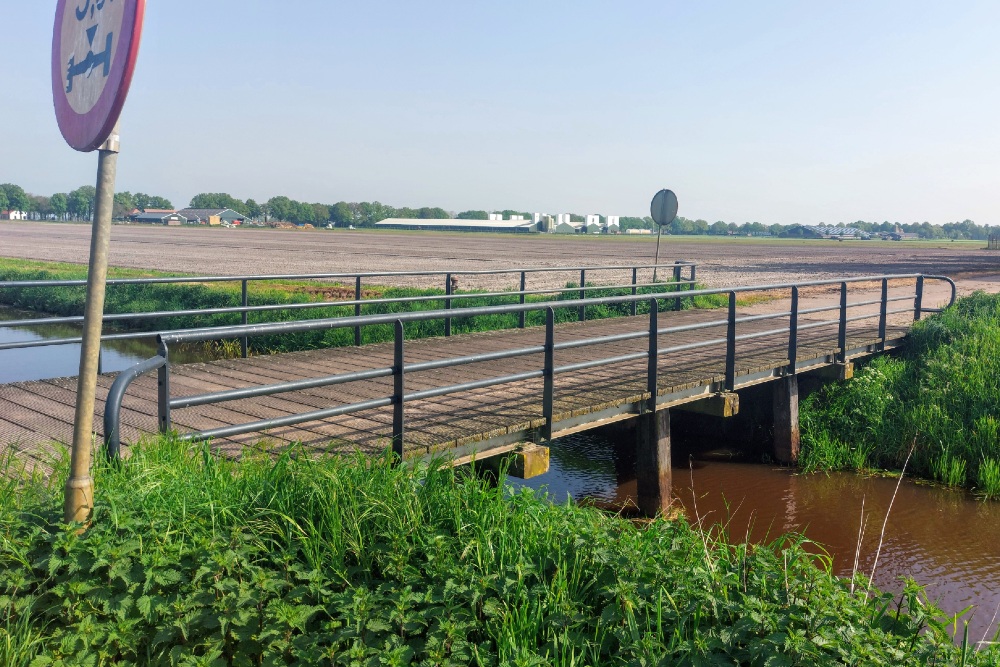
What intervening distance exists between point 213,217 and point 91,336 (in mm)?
175505

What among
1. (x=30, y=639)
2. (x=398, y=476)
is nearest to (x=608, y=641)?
(x=398, y=476)

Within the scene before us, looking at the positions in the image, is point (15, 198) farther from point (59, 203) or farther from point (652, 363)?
point (652, 363)

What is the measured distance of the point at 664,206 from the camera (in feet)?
58.9

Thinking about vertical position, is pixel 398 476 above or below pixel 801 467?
above

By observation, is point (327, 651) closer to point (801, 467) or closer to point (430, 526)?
point (430, 526)

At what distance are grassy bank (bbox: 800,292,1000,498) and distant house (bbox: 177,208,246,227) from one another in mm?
163072

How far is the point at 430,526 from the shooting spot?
4191 mm

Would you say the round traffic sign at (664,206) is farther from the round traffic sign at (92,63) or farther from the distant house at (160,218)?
the distant house at (160,218)

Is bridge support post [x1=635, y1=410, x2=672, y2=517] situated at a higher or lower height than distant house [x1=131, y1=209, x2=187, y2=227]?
lower

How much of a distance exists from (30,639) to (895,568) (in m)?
6.82

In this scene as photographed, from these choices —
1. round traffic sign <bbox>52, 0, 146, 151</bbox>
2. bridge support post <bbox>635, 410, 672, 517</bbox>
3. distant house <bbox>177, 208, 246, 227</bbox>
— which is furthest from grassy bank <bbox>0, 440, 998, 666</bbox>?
distant house <bbox>177, 208, 246, 227</bbox>

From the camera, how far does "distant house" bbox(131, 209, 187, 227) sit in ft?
517

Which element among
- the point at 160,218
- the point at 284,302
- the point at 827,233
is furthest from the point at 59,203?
the point at 284,302

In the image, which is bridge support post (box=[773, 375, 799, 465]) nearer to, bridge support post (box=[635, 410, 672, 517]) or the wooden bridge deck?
the wooden bridge deck
